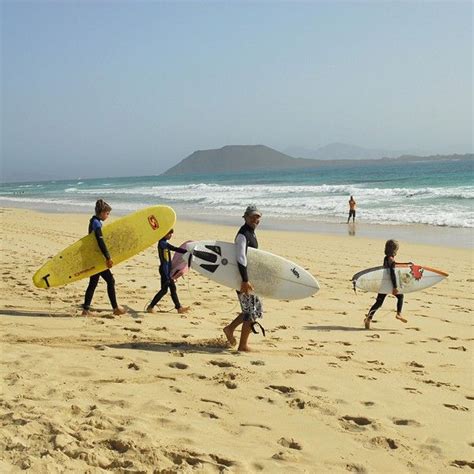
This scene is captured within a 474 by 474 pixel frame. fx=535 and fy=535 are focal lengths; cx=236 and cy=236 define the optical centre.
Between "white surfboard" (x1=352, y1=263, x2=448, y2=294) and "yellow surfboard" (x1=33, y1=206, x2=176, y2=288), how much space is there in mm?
2813

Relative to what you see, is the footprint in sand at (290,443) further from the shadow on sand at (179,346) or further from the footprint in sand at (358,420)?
the shadow on sand at (179,346)

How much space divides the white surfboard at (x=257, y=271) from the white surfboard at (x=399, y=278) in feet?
3.71

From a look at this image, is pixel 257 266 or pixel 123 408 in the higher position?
pixel 257 266

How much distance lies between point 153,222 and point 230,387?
4.14m

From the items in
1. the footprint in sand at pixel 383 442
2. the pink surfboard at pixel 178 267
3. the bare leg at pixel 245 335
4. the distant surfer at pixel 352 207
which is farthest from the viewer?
the distant surfer at pixel 352 207

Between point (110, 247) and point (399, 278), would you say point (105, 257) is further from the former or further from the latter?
point (399, 278)

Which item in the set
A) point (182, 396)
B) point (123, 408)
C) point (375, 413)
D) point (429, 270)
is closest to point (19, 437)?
point (123, 408)

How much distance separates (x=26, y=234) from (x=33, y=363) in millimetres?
12542

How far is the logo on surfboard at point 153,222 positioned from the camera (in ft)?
26.2

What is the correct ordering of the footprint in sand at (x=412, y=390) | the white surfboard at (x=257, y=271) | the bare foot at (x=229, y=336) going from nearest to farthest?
the footprint in sand at (x=412, y=390), the bare foot at (x=229, y=336), the white surfboard at (x=257, y=271)

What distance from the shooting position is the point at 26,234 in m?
16.2

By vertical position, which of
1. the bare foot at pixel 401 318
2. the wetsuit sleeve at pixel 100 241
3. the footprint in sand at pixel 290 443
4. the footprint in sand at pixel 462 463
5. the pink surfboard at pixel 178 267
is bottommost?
the footprint in sand at pixel 462 463

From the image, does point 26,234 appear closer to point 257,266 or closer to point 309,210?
point 257,266

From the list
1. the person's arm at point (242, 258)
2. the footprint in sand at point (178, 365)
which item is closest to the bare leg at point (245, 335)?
the person's arm at point (242, 258)
